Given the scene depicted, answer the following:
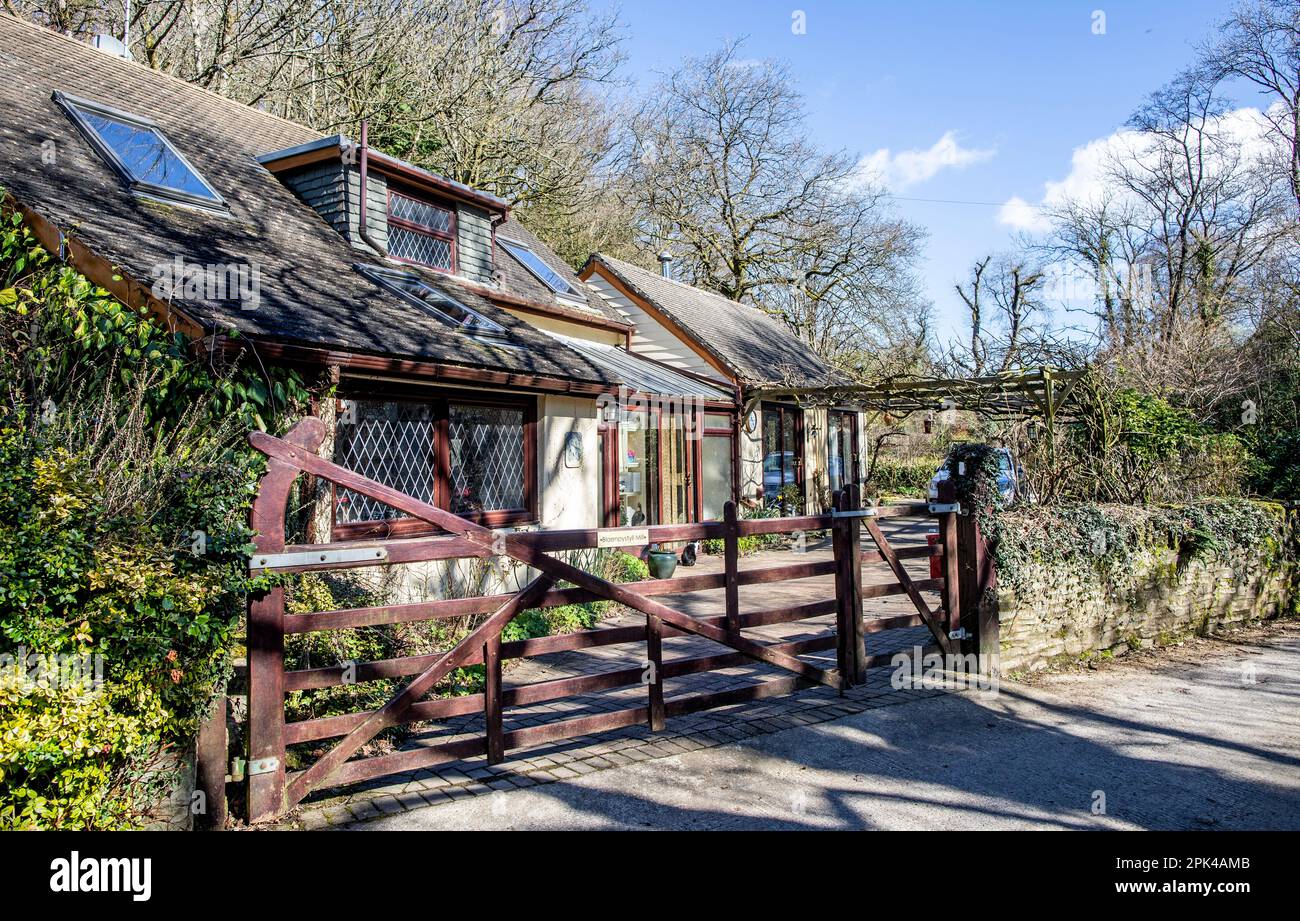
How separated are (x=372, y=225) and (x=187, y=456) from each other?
291 inches

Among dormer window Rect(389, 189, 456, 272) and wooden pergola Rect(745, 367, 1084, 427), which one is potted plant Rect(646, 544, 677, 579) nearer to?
wooden pergola Rect(745, 367, 1084, 427)

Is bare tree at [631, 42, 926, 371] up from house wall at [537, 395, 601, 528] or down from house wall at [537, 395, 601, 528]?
up

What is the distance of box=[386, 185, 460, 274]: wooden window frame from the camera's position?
12.4 metres

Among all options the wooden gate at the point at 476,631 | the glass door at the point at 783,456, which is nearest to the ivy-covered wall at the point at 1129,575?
the wooden gate at the point at 476,631

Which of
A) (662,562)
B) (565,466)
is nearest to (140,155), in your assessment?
(565,466)

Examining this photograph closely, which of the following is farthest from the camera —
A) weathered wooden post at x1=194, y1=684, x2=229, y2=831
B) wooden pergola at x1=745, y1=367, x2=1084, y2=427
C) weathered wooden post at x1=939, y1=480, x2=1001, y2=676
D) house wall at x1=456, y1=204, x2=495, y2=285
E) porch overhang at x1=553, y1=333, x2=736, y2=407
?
house wall at x1=456, y1=204, x2=495, y2=285

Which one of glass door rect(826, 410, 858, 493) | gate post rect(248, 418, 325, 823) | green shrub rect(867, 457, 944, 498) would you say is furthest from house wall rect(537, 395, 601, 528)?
green shrub rect(867, 457, 944, 498)

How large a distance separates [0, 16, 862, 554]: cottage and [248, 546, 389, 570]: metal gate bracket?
3.91 metres

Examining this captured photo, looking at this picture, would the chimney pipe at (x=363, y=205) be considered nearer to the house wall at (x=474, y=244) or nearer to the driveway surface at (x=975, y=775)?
the house wall at (x=474, y=244)

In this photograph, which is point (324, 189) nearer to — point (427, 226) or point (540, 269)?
point (427, 226)
